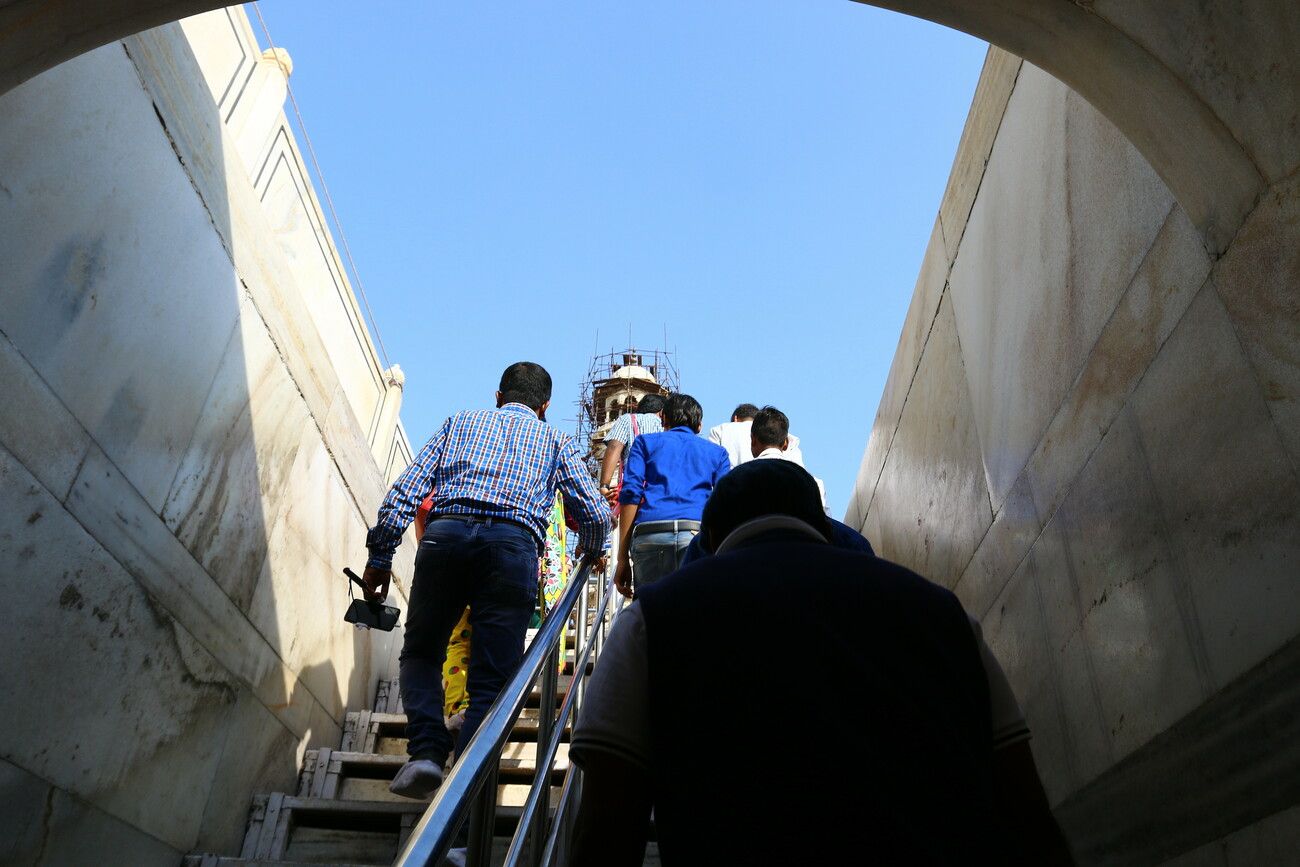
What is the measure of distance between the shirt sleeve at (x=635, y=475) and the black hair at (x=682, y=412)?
0.88 feet

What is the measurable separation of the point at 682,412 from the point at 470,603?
171 cm

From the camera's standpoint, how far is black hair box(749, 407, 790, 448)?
4.61 metres

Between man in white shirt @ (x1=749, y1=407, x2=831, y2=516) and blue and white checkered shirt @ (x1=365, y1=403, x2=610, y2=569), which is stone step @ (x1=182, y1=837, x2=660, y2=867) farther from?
man in white shirt @ (x1=749, y1=407, x2=831, y2=516)

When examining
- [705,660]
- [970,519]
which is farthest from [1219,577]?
[970,519]

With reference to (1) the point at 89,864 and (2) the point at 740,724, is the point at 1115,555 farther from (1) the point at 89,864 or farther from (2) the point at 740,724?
(1) the point at 89,864

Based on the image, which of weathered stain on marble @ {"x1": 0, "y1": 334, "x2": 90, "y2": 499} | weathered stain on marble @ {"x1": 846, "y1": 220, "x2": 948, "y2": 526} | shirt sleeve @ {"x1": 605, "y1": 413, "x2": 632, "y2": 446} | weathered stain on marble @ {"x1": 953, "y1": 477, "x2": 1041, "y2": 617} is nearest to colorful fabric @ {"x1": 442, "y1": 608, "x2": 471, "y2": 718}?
shirt sleeve @ {"x1": 605, "y1": 413, "x2": 632, "y2": 446}

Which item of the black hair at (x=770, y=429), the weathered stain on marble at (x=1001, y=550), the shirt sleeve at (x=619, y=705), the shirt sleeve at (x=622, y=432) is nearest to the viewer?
the shirt sleeve at (x=619, y=705)

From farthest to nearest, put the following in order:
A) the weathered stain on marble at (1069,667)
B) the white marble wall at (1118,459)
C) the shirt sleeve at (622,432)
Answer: the shirt sleeve at (622,432), the weathered stain on marble at (1069,667), the white marble wall at (1118,459)

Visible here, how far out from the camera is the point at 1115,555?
2.31m

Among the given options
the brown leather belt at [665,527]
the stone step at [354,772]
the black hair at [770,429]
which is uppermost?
the black hair at [770,429]

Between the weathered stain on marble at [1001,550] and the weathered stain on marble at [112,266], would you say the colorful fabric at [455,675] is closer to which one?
the weathered stain on marble at [112,266]

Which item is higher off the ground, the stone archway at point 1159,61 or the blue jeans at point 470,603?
the stone archway at point 1159,61

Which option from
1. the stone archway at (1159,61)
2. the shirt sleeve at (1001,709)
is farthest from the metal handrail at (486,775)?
the stone archway at (1159,61)

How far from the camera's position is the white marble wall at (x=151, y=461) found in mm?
2592
